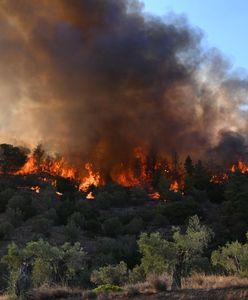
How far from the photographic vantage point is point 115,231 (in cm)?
6688

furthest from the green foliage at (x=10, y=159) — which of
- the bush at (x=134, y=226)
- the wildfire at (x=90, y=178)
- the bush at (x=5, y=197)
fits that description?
the bush at (x=134, y=226)

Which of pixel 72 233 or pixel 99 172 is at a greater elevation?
pixel 99 172

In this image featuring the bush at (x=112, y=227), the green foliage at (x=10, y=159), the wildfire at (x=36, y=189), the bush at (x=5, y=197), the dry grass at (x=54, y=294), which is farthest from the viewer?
the green foliage at (x=10, y=159)

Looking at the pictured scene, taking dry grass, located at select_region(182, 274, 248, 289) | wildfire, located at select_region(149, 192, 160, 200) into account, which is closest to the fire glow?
wildfire, located at select_region(149, 192, 160, 200)

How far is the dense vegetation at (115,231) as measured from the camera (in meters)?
27.3

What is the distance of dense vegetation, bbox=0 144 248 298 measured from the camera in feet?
89.7

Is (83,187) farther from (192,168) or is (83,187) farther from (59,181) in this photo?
(192,168)

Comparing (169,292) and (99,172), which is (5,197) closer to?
(99,172)

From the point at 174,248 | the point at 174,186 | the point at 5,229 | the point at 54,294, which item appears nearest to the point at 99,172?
the point at 174,186

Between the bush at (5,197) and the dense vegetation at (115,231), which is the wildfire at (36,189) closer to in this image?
the dense vegetation at (115,231)

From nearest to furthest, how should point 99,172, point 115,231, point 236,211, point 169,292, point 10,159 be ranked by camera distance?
point 169,292
point 115,231
point 236,211
point 10,159
point 99,172

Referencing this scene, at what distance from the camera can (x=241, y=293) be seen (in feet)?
47.0

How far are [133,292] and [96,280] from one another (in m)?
16.9

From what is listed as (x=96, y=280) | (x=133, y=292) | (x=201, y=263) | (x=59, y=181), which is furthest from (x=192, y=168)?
(x=133, y=292)
